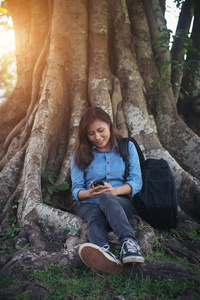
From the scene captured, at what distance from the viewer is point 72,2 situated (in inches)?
202

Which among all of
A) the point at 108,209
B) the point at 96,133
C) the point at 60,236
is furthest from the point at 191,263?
the point at 96,133

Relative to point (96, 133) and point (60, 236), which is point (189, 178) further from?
point (60, 236)

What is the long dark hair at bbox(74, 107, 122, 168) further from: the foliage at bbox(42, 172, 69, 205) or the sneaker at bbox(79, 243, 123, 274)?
the sneaker at bbox(79, 243, 123, 274)

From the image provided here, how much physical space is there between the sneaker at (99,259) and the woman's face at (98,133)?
1405mm

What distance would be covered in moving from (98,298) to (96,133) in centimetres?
183

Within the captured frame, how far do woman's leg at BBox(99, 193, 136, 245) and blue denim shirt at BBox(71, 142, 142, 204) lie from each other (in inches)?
13.7

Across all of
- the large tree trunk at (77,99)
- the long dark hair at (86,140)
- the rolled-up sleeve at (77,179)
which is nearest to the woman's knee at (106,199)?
the rolled-up sleeve at (77,179)

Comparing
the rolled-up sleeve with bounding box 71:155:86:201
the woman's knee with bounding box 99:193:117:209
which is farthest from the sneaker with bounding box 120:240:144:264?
the rolled-up sleeve with bounding box 71:155:86:201

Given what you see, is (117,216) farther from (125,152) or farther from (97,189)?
(125,152)

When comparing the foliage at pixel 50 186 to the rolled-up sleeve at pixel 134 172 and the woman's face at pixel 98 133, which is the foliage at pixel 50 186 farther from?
the rolled-up sleeve at pixel 134 172

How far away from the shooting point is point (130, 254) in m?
2.00

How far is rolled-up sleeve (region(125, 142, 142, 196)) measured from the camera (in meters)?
2.94

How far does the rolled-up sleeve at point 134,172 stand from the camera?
2941 mm

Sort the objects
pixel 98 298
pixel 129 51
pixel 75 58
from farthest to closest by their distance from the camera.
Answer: pixel 129 51, pixel 75 58, pixel 98 298
